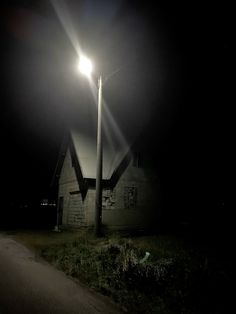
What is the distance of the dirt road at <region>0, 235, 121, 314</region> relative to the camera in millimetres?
5562

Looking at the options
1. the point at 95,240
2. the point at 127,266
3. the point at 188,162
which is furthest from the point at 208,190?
the point at 127,266

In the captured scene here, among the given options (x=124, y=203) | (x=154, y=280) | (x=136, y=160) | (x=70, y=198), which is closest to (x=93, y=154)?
A: (x=136, y=160)

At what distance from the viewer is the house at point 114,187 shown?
19.7 metres

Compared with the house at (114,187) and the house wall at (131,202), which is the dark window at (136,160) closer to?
the house at (114,187)

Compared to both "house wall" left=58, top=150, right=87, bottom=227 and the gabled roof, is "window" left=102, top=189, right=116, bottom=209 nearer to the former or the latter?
the gabled roof

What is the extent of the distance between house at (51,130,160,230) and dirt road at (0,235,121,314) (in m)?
10.5

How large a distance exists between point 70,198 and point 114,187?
14.1ft

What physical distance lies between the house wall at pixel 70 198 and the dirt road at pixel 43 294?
11.4 m

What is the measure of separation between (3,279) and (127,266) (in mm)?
3272

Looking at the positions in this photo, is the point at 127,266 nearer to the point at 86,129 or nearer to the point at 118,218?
the point at 118,218

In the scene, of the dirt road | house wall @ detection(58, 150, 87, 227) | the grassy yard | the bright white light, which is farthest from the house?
the dirt road

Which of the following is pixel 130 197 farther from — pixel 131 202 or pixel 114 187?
pixel 114 187

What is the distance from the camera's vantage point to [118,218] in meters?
20.2

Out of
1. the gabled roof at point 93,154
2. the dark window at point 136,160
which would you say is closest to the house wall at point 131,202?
the dark window at point 136,160
